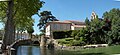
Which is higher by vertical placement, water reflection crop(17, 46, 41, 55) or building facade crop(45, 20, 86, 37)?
building facade crop(45, 20, 86, 37)

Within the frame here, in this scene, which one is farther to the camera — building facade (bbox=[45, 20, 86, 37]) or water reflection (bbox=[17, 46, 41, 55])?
building facade (bbox=[45, 20, 86, 37])

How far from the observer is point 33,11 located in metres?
33.8

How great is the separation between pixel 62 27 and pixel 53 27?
10.2ft

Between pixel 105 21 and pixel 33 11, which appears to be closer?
pixel 33 11

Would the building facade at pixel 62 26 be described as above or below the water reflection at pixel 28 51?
above

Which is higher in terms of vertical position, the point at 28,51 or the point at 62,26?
the point at 62,26

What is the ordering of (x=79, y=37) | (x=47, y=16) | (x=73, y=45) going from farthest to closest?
(x=47, y=16)
(x=79, y=37)
(x=73, y=45)

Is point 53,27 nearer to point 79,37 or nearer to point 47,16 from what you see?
point 47,16

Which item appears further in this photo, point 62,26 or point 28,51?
point 62,26

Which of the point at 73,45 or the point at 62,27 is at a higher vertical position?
the point at 62,27

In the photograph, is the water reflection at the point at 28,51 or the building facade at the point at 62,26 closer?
the water reflection at the point at 28,51

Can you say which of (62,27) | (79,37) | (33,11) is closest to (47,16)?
(62,27)

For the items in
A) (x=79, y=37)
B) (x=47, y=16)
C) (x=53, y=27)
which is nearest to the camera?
(x=79, y=37)

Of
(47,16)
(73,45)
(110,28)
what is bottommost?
(73,45)
